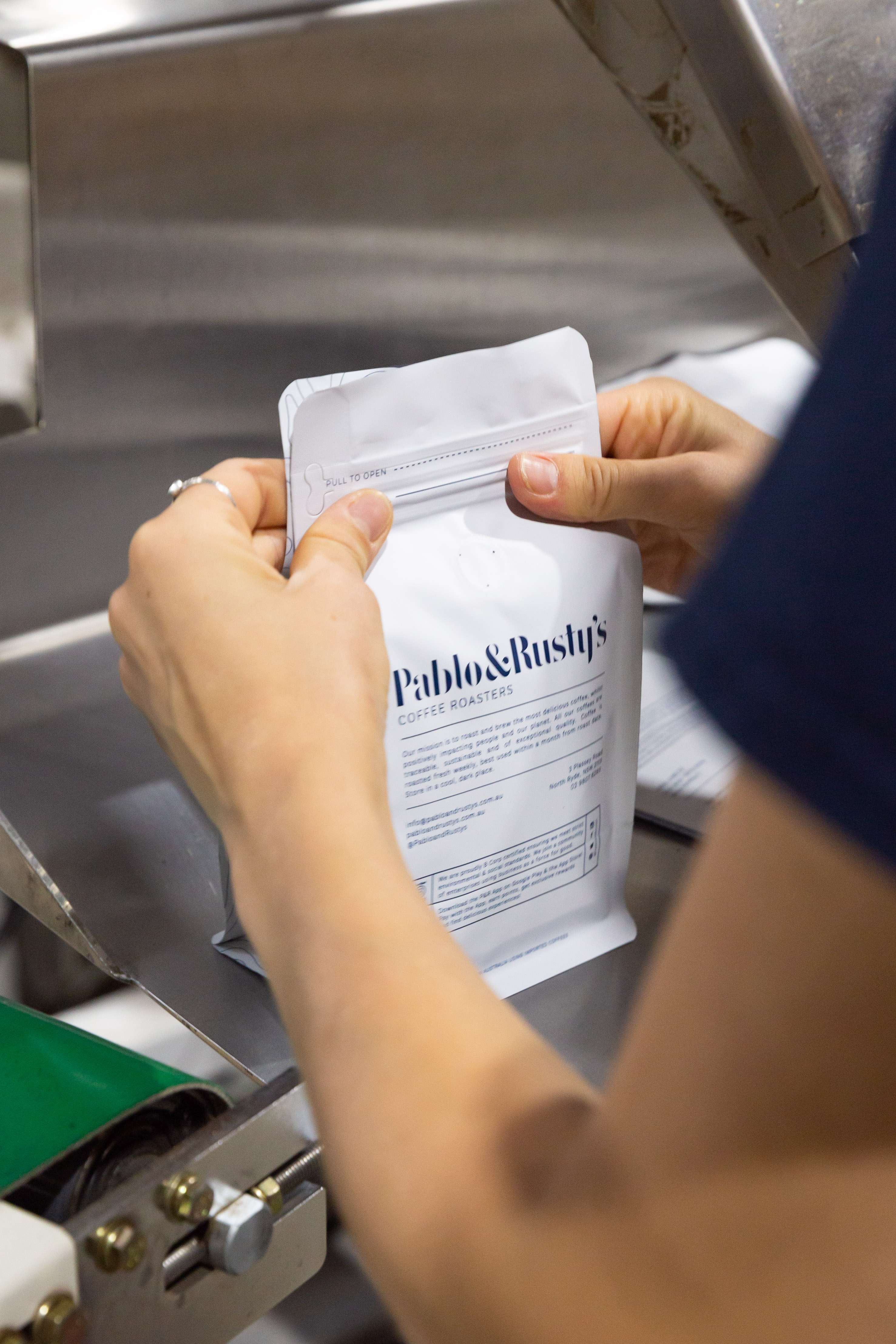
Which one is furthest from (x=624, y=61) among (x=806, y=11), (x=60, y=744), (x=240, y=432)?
(x=60, y=744)

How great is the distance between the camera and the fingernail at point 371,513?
22.3 inches

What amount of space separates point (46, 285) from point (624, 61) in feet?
1.21

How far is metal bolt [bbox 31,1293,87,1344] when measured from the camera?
0.37m

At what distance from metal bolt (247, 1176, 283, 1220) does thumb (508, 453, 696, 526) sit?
14.1 inches

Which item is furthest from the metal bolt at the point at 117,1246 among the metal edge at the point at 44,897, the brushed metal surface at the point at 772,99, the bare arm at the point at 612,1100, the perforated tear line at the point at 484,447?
the brushed metal surface at the point at 772,99

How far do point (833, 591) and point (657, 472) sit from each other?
493 mm

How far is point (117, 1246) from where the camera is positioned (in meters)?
0.40

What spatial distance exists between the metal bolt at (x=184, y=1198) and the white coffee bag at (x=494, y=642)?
19 centimetres

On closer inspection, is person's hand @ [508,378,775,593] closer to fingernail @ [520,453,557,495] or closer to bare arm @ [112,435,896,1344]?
fingernail @ [520,453,557,495]

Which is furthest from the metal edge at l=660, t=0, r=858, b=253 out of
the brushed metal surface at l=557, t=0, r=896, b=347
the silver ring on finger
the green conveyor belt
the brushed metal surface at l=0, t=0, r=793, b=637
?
the green conveyor belt

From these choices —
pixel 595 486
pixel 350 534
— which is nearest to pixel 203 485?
pixel 350 534

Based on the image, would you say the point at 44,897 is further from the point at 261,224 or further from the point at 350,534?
the point at 261,224

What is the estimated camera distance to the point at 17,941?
71 centimetres

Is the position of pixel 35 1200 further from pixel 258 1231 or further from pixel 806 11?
pixel 806 11
